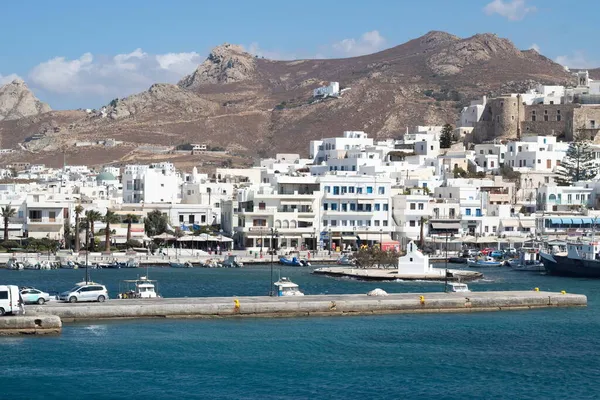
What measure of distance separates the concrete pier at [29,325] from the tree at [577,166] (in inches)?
2647

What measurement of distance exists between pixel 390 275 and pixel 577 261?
1256 cm

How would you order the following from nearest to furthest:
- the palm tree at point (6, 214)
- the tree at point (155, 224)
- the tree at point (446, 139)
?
the palm tree at point (6, 214)
the tree at point (155, 224)
the tree at point (446, 139)

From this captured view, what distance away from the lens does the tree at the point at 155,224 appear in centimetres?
8506

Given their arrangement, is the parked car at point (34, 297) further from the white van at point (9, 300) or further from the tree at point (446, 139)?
the tree at point (446, 139)

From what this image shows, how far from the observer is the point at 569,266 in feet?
231

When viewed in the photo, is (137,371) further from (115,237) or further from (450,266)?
(115,237)

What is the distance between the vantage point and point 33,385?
32.6 meters

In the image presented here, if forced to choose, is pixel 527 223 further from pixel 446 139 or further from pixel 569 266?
pixel 446 139

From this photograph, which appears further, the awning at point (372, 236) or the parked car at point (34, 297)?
the awning at point (372, 236)

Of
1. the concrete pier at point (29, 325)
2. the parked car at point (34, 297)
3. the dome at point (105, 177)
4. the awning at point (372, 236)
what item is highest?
the dome at point (105, 177)

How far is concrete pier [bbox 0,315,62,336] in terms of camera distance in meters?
38.7

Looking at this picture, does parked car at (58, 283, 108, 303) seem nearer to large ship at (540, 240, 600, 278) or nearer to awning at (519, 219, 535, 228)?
large ship at (540, 240, 600, 278)

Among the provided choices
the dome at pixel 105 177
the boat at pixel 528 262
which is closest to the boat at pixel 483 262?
the boat at pixel 528 262

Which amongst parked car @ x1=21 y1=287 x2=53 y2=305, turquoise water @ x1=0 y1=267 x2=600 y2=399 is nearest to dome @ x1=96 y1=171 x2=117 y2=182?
parked car @ x1=21 y1=287 x2=53 y2=305
